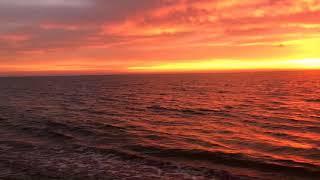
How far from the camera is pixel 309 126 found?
94.9 ft

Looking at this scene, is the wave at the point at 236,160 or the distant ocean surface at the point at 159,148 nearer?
the distant ocean surface at the point at 159,148

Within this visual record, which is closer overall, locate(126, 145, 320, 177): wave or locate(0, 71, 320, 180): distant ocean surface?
locate(0, 71, 320, 180): distant ocean surface

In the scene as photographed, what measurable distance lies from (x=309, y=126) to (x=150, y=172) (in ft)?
63.5

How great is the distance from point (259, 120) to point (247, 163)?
15819mm

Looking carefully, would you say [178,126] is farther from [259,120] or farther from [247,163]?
[247,163]

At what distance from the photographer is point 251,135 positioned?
24.8 metres

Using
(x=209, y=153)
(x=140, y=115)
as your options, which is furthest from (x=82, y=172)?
(x=140, y=115)

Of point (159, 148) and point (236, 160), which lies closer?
point (236, 160)

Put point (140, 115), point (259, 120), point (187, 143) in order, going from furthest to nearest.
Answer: point (140, 115) < point (259, 120) < point (187, 143)

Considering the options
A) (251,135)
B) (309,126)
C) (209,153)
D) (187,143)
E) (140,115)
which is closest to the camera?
(209,153)

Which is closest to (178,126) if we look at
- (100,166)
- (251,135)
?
(251,135)

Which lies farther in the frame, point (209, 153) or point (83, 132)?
point (83, 132)

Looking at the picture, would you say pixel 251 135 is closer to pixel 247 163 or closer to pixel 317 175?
pixel 247 163

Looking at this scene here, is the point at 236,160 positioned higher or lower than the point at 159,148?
lower
